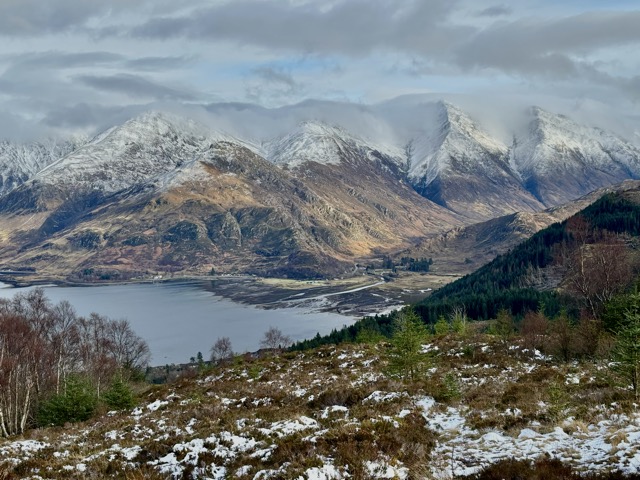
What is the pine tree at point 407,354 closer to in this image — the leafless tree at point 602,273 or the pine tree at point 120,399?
the pine tree at point 120,399

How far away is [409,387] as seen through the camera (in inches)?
1125

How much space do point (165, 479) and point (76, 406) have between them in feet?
96.0

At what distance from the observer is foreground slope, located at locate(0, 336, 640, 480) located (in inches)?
599

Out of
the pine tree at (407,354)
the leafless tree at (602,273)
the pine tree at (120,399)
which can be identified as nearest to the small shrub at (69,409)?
the pine tree at (120,399)

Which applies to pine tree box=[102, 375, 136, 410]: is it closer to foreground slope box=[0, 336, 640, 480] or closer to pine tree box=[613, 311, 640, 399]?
foreground slope box=[0, 336, 640, 480]

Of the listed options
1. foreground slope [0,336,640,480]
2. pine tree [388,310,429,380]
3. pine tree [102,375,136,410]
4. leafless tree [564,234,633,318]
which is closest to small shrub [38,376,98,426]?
pine tree [102,375,136,410]

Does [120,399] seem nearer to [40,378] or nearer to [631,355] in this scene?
[40,378]

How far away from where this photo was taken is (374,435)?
58.4 feet

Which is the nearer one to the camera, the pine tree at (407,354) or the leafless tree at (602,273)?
the pine tree at (407,354)

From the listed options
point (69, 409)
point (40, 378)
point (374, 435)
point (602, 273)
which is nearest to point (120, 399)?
point (69, 409)

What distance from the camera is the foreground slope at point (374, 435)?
1520 cm

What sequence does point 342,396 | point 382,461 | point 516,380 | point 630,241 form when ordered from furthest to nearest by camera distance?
point 630,241
point 516,380
point 342,396
point 382,461

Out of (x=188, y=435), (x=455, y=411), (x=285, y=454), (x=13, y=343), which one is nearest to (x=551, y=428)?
(x=455, y=411)

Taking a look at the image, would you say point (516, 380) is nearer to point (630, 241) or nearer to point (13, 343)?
point (13, 343)
